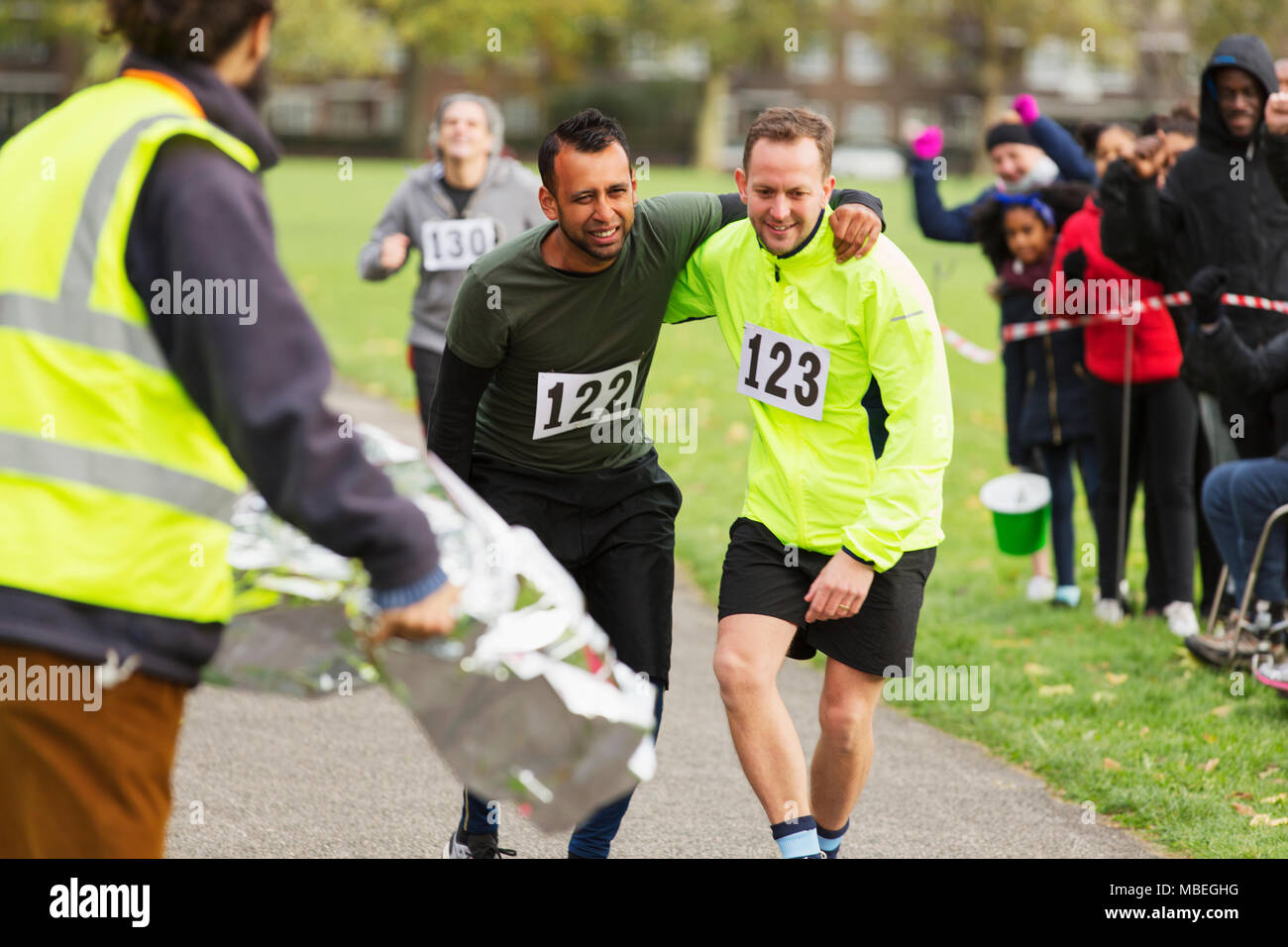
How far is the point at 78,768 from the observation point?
7.61 ft

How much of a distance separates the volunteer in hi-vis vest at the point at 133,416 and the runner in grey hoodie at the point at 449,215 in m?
5.55

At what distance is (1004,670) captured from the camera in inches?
269

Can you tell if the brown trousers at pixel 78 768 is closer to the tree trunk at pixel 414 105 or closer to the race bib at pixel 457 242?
the race bib at pixel 457 242

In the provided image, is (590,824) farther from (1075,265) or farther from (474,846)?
(1075,265)

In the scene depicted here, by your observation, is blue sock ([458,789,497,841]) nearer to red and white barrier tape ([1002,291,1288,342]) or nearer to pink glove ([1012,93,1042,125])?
red and white barrier tape ([1002,291,1288,342])

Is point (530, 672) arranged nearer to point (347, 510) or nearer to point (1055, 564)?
point (347, 510)

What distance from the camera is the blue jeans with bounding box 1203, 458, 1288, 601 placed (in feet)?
20.7

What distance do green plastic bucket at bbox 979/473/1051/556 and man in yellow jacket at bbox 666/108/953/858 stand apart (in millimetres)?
3585

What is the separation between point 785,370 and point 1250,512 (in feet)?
10.2

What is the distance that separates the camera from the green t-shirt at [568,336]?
4.24m

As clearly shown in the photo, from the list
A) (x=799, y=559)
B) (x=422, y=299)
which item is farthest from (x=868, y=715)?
(x=422, y=299)

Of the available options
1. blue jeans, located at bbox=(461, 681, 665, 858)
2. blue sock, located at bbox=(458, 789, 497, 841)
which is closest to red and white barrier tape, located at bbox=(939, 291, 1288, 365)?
blue jeans, located at bbox=(461, 681, 665, 858)

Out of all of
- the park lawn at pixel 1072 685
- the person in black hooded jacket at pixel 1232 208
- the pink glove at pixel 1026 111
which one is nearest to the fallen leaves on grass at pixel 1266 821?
the park lawn at pixel 1072 685
